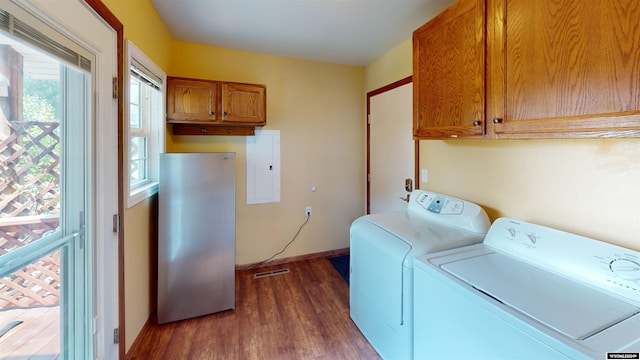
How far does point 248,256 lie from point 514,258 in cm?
250

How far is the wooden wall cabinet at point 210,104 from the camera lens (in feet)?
7.57

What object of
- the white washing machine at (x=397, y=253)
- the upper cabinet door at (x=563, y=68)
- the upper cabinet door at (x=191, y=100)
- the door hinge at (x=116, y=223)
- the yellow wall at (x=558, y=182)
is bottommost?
the white washing machine at (x=397, y=253)

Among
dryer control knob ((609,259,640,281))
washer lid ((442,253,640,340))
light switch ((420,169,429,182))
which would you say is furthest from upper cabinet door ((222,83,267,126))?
dryer control knob ((609,259,640,281))

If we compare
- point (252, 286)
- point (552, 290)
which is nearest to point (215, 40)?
point (252, 286)

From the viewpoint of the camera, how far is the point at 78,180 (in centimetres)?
122

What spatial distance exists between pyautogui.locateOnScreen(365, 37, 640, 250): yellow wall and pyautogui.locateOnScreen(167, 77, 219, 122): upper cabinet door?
210 cm

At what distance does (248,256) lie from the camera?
2.96 metres

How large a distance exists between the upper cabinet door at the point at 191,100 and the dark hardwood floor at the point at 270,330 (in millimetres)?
1703

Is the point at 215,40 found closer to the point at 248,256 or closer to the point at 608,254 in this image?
the point at 248,256

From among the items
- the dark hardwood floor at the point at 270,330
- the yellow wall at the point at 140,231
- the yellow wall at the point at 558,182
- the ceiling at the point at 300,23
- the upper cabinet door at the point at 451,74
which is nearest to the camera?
the yellow wall at the point at 558,182

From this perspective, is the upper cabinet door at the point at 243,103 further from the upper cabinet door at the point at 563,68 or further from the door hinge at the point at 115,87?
the upper cabinet door at the point at 563,68

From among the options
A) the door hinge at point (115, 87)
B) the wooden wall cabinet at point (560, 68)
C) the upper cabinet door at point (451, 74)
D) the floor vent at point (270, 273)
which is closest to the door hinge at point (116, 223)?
the door hinge at point (115, 87)

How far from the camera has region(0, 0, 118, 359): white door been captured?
99 cm

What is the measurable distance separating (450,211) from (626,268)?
0.86 metres
